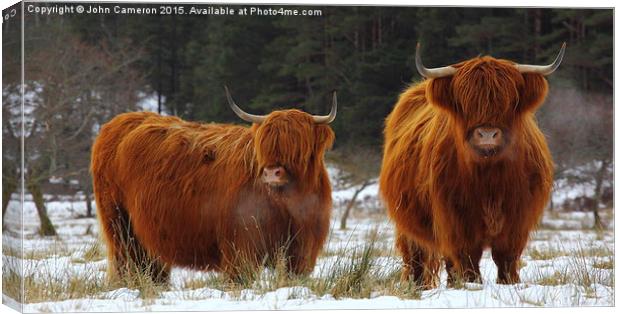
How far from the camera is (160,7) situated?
24.6 feet

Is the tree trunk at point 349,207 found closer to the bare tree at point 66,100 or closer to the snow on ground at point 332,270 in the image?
the snow on ground at point 332,270

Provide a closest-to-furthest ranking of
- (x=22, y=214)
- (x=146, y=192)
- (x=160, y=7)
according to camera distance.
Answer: (x=22, y=214) → (x=160, y=7) → (x=146, y=192)

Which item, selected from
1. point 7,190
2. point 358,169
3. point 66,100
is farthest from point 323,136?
point 7,190

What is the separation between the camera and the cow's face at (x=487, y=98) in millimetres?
7199

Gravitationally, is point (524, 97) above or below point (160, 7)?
below

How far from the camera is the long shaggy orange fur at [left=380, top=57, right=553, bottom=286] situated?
7.32m

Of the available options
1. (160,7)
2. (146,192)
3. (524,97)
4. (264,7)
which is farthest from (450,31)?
(146,192)

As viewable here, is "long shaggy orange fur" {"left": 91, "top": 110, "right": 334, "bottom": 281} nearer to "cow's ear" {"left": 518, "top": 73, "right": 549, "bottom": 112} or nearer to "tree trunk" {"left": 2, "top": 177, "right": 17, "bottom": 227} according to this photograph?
"tree trunk" {"left": 2, "top": 177, "right": 17, "bottom": 227}

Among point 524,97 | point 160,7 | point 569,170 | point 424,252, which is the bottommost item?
point 424,252

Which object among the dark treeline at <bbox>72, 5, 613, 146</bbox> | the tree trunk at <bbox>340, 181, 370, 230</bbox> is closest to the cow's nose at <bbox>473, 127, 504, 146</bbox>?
the dark treeline at <bbox>72, 5, 613, 146</bbox>

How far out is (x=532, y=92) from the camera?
7410 millimetres

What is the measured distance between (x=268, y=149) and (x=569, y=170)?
2.04 metres

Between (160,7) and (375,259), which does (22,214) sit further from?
(375,259)

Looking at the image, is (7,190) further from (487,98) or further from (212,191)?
(487,98)
